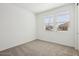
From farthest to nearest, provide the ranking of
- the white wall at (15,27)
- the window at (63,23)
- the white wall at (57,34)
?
the white wall at (15,27)
the white wall at (57,34)
the window at (63,23)

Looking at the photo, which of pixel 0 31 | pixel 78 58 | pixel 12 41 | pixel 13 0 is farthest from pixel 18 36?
pixel 78 58

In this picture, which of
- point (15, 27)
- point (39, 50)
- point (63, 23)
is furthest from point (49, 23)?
point (15, 27)

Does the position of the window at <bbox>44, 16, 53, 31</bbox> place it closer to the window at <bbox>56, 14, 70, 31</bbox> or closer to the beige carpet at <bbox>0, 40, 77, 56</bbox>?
the window at <bbox>56, 14, 70, 31</bbox>

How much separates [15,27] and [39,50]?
928mm

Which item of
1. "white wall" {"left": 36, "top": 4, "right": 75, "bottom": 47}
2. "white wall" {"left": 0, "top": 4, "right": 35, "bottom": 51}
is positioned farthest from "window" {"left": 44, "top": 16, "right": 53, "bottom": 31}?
"white wall" {"left": 0, "top": 4, "right": 35, "bottom": 51}

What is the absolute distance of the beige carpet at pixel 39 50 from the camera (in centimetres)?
129

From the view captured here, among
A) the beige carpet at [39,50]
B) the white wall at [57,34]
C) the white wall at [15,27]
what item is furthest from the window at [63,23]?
the white wall at [15,27]

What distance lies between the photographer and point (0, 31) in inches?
57.9

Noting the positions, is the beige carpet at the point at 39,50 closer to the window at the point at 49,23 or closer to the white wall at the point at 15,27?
the white wall at the point at 15,27

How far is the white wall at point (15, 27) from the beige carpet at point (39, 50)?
0.15m

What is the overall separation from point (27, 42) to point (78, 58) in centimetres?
132

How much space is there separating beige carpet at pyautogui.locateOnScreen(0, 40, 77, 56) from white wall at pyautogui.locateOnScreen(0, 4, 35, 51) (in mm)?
147

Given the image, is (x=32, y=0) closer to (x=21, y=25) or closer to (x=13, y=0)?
(x=13, y=0)

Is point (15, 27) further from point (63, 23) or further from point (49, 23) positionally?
point (63, 23)
